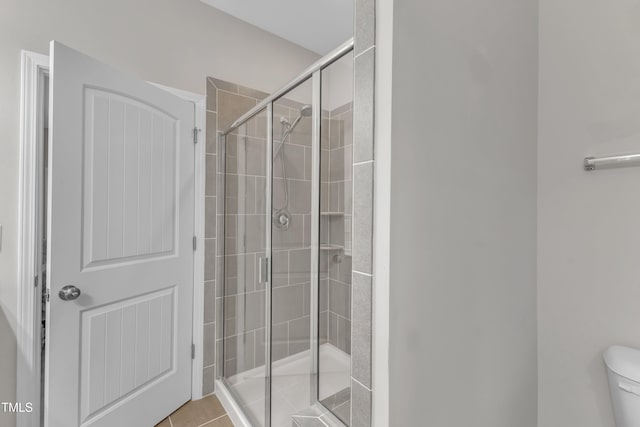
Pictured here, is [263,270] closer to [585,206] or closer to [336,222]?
[336,222]

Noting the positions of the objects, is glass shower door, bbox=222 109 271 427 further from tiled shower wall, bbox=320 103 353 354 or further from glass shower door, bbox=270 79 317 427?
tiled shower wall, bbox=320 103 353 354

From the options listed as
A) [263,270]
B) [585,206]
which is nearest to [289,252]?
[263,270]

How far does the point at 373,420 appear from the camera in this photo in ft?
2.19

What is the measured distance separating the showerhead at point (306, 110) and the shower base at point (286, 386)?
98 cm

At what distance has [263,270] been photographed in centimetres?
156

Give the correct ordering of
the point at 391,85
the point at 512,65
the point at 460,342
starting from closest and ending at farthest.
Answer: the point at 391,85
the point at 460,342
the point at 512,65

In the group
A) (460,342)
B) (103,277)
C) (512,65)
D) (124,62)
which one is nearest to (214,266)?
(103,277)

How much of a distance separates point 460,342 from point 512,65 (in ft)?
3.14

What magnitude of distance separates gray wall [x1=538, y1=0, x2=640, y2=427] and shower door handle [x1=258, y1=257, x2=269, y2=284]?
47.7 inches

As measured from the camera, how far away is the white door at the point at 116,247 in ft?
4.03

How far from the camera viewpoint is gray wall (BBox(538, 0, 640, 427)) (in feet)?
3.15

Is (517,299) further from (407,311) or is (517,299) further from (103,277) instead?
(103,277)

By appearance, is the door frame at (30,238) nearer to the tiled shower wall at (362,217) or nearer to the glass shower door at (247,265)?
the glass shower door at (247,265)

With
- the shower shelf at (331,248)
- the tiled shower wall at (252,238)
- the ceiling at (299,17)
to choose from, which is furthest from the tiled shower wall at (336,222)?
the ceiling at (299,17)
